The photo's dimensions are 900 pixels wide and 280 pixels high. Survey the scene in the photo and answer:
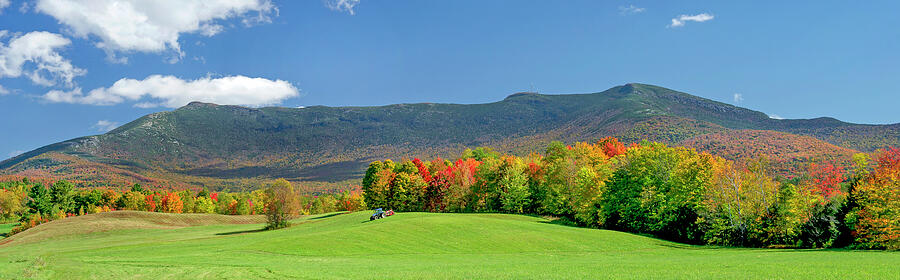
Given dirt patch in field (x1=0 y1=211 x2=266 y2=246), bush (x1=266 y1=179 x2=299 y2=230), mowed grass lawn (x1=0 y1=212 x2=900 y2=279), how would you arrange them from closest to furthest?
mowed grass lawn (x1=0 y1=212 x2=900 y2=279) < dirt patch in field (x1=0 y1=211 x2=266 y2=246) < bush (x1=266 y1=179 x2=299 y2=230)

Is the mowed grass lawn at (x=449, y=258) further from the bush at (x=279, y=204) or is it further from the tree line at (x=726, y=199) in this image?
the bush at (x=279, y=204)

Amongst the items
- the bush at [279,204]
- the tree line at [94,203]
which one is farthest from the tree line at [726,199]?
the tree line at [94,203]

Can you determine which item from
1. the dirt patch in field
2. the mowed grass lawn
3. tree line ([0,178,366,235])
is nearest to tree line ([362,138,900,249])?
the mowed grass lawn

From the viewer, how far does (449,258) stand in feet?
110

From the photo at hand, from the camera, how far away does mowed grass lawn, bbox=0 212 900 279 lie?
23.2 metres

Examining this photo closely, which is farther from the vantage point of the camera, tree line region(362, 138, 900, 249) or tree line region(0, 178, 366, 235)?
tree line region(0, 178, 366, 235)

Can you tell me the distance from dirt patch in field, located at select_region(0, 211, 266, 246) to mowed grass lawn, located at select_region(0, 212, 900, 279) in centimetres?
329

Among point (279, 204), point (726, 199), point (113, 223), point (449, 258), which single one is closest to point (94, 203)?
point (113, 223)

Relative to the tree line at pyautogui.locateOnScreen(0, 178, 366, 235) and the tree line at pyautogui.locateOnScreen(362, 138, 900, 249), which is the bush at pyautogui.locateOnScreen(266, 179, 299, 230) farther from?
the tree line at pyautogui.locateOnScreen(362, 138, 900, 249)

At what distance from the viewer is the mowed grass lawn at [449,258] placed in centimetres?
2325

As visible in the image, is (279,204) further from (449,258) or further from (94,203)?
(94,203)

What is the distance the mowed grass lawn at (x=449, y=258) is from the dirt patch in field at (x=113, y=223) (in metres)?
3.29

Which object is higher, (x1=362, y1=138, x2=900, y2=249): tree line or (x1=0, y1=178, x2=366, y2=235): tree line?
(x1=362, y1=138, x2=900, y2=249): tree line

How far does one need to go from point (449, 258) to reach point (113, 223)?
6375 centimetres
